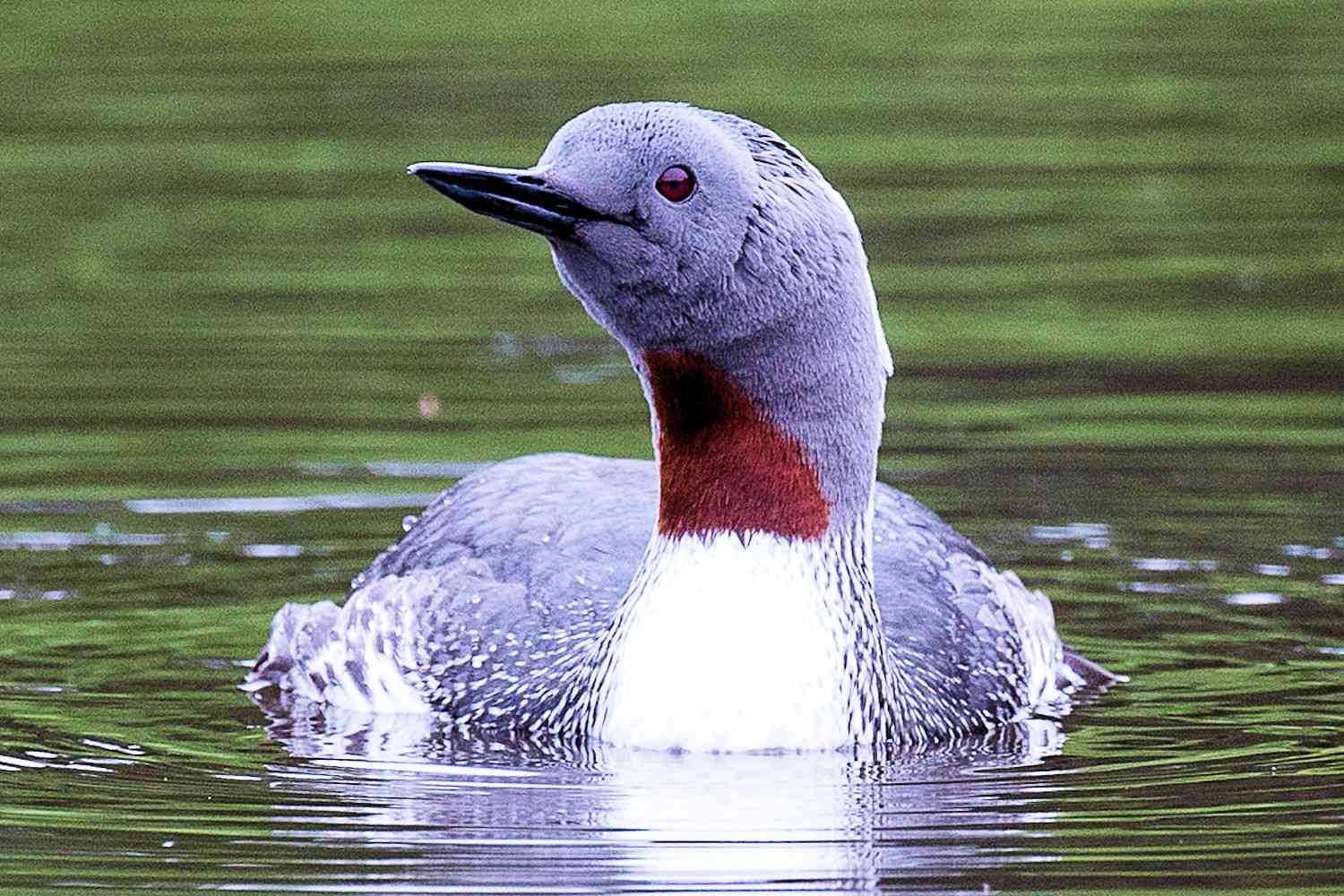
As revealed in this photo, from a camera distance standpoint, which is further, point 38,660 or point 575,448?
point 575,448

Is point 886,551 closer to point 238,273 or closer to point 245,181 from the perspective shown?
point 238,273

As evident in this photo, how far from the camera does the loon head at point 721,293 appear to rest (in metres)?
8.16

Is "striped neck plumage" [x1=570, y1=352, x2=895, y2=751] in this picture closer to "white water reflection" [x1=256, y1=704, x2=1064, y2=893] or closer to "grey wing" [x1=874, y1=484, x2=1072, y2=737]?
"white water reflection" [x1=256, y1=704, x2=1064, y2=893]

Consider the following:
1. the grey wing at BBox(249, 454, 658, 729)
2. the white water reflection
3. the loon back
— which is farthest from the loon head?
the grey wing at BBox(249, 454, 658, 729)

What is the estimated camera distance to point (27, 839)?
316 inches

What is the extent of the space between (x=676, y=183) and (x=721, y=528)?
986mm

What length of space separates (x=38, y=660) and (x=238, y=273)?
21.6ft

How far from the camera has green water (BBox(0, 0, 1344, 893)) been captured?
26.6 feet

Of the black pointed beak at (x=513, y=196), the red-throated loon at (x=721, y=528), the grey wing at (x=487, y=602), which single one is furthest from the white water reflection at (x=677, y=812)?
the black pointed beak at (x=513, y=196)

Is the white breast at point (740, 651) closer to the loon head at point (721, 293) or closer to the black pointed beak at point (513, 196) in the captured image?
the loon head at point (721, 293)

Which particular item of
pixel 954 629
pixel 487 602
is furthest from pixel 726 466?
pixel 487 602

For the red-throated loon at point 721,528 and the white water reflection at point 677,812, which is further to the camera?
the red-throated loon at point 721,528

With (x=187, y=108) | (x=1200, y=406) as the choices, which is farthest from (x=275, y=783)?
(x=187, y=108)

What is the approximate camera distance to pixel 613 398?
13.9m
